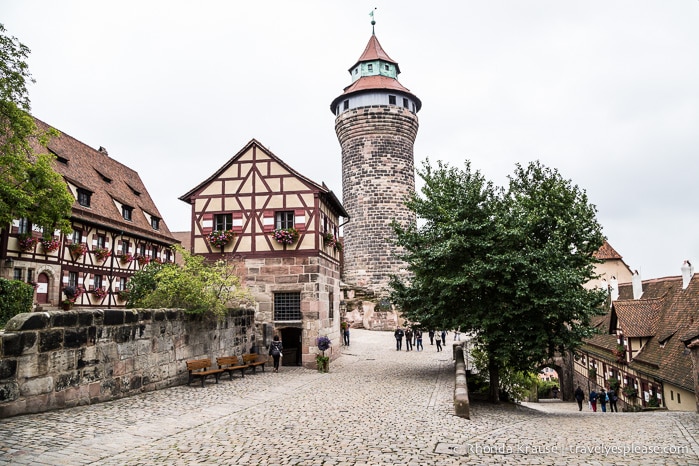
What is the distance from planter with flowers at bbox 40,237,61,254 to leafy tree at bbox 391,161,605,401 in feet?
46.3

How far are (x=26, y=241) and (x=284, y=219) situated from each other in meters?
9.94

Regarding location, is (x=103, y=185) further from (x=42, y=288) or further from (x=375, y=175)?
(x=375, y=175)

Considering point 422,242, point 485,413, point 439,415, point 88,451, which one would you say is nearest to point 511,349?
point 485,413

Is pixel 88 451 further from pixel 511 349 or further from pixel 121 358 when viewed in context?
pixel 511 349

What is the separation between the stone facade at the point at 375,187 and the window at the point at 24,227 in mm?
20354

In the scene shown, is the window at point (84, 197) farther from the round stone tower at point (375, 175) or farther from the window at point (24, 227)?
the round stone tower at point (375, 175)

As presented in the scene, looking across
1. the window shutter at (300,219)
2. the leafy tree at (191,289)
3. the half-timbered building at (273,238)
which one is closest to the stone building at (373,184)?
the half-timbered building at (273,238)

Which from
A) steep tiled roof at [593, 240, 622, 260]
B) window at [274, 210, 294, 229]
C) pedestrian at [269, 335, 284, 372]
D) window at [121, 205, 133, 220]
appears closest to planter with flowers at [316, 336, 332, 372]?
pedestrian at [269, 335, 284, 372]

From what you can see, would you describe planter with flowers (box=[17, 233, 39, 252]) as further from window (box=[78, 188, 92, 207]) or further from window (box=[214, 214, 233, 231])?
window (box=[214, 214, 233, 231])

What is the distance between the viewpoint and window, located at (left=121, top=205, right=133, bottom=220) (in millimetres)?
27834

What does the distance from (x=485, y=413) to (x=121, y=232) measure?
20812mm

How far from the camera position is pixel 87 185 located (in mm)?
25516

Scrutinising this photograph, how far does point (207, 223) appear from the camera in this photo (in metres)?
19.5

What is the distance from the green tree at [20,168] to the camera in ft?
52.7
